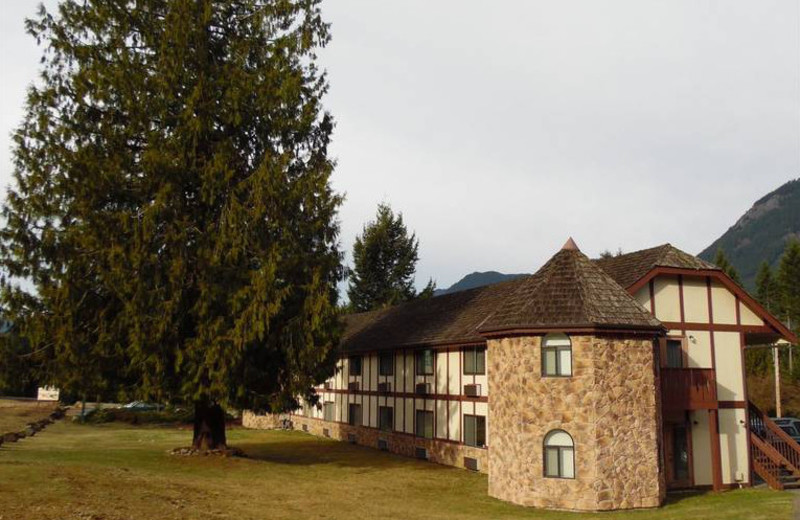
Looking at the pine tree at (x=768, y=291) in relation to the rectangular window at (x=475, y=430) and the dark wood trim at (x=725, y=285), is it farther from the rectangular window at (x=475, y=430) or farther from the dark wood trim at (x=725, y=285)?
the rectangular window at (x=475, y=430)

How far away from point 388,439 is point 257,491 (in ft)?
47.1

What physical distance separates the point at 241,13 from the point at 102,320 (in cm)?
1300

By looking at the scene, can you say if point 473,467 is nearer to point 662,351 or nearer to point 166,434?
point 662,351

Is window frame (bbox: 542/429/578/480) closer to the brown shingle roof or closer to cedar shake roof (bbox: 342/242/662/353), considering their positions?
cedar shake roof (bbox: 342/242/662/353)

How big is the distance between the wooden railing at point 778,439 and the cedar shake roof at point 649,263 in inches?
235

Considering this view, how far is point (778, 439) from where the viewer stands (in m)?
25.3

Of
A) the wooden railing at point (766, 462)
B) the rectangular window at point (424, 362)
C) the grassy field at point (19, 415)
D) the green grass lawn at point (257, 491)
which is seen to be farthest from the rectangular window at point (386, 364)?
the grassy field at point (19, 415)

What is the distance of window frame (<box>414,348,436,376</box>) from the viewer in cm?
3116

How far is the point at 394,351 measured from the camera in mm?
34656

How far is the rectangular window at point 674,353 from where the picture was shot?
24.1 metres

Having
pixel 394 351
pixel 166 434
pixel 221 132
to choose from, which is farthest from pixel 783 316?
pixel 221 132

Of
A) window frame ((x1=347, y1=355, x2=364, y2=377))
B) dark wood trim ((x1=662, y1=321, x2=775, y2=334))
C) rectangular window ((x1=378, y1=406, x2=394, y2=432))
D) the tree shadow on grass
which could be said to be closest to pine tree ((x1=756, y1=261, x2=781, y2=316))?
window frame ((x1=347, y1=355, x2=364, y2=377))

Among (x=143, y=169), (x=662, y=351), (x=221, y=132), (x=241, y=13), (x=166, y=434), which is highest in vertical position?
(x=241, y=13)

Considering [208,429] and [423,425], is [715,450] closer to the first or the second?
[423,425]
